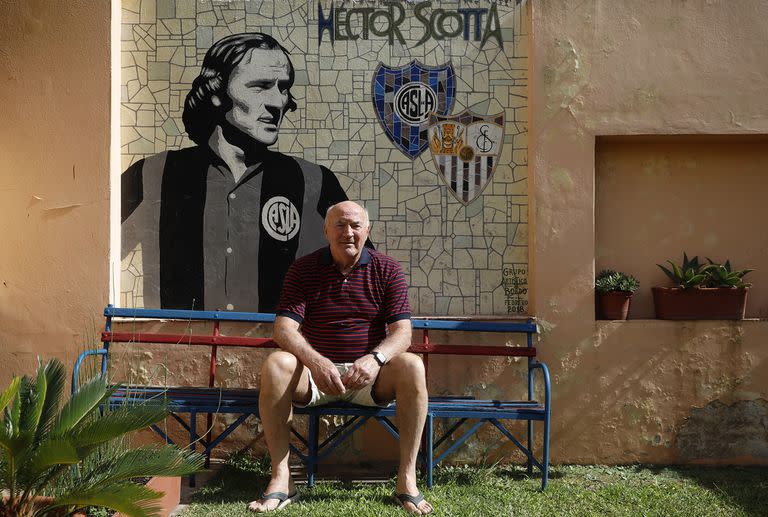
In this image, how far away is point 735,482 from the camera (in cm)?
474

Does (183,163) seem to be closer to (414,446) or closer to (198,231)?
(198,231)

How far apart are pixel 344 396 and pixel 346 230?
90 cm

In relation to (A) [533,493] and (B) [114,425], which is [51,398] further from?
(A) [533,493]

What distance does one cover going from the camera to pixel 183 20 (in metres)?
5.41

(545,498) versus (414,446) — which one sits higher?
(414,446)

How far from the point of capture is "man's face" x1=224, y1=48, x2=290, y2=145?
212 inches

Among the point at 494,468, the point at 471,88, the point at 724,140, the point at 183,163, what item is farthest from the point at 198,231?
the point at 724,140

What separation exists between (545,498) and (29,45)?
4288 millimetres

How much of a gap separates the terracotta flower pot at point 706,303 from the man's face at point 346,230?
A: 220cm

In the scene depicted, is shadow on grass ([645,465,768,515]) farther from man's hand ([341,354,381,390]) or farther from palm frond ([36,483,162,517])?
palm frond ([36,483,162,517])

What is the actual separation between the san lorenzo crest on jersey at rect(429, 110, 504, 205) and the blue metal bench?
95 cm

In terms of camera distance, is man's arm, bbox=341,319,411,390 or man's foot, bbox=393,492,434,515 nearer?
man's foot, bbox=393,492,434,515

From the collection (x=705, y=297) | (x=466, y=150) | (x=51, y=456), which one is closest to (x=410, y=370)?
(x=51, y=456)
